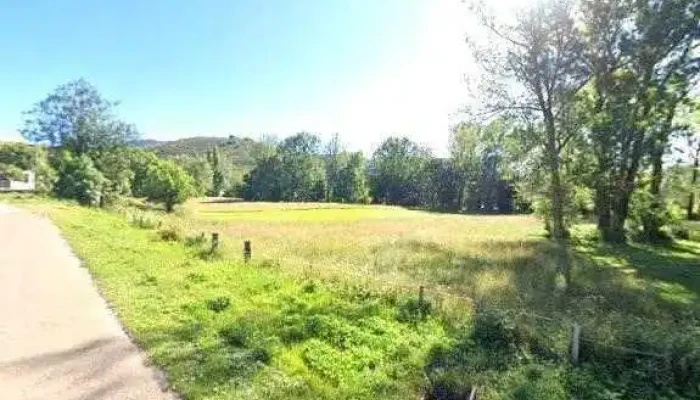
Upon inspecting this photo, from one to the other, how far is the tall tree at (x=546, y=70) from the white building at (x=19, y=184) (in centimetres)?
6576

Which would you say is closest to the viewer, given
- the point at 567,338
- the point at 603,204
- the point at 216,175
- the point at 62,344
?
the point at 62,344

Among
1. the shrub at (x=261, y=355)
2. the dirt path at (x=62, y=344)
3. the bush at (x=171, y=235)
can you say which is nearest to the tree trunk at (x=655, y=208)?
the bush at (x=171, y=235)

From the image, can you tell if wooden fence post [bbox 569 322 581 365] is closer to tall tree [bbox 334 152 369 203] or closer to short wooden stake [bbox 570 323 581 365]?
short wooden stake [bbox 570 323 581 365]

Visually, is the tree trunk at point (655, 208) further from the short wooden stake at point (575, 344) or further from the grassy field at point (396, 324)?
the short wooden stake at point (575, 344)

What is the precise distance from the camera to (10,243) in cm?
2044

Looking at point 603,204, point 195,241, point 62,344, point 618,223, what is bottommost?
point 62,344

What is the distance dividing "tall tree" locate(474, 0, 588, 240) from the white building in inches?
2589

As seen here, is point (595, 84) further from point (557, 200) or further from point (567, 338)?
point (567, 338)

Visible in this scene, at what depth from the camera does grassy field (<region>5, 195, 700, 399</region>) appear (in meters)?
8.15

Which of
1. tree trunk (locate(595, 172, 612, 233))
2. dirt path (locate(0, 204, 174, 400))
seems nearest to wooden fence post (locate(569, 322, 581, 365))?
dirt path (locate(0, 204, 174, 400))

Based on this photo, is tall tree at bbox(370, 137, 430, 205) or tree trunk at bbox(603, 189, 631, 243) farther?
tall tree at bbox(370, 137, 430, 205)

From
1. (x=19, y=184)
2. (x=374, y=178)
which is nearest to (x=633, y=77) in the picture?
(x=374, y=178)

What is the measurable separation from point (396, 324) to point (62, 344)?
670cm

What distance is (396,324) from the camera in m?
11.1
